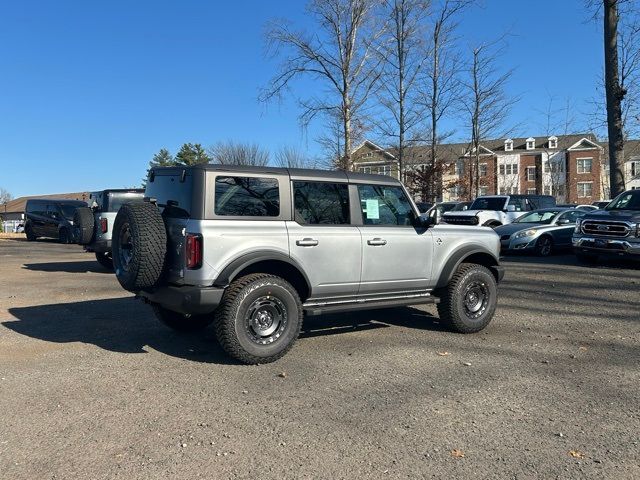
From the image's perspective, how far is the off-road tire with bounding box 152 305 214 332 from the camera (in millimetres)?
6401

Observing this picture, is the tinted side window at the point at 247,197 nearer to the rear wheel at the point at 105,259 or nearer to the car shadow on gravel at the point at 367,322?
the car shadow on gravel at the point at 367,322

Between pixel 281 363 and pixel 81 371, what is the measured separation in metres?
1.91

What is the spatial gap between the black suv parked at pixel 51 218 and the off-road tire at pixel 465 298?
20.5 meters

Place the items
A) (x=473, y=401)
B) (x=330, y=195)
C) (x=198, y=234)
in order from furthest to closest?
(x=330, y=195) → (x=198, y=234) → (x=473, y=401)

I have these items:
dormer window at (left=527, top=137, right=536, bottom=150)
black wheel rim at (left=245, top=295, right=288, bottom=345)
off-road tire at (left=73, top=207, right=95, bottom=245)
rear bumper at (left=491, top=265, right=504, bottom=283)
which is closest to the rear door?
black wheel rim at (left=245, top=295, right=288, bottom=345)

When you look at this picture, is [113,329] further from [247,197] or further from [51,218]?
[51,218]

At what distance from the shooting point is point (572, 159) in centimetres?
7006

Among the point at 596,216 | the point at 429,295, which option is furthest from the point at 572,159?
the point at 429,295

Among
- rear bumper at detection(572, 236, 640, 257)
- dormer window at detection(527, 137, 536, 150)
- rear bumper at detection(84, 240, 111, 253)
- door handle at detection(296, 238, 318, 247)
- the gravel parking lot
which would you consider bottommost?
the gravel parking lot

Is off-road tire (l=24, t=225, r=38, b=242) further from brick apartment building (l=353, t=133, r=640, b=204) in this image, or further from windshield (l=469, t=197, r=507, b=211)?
brick apartment building (l=353, t=133, r=640, b=204)

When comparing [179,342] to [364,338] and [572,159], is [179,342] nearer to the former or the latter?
[364,338]

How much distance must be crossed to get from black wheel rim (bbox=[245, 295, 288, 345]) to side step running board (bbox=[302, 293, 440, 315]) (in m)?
0.37

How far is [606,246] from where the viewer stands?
38.6ft

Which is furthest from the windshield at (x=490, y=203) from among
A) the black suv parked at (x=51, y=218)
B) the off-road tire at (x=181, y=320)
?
the black suv parked at (x=51, y=218)
